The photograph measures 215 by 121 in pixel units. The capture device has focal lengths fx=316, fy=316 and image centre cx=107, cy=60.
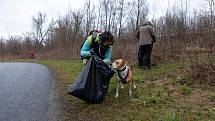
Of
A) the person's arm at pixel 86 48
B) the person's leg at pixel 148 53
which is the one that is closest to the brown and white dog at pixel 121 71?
the person's arm at pixel 86 48

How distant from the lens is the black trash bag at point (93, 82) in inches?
239

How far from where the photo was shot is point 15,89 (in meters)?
8.92

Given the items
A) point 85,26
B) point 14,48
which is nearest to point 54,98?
point 85,26

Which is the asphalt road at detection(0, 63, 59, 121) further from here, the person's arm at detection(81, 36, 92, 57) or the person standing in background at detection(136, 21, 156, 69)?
the person standing in background at detection(136, 21, 156, 69)

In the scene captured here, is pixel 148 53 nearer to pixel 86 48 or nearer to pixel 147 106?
pixel 86 48

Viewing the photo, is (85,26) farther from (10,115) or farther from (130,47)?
(10,115)

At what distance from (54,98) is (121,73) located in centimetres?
173

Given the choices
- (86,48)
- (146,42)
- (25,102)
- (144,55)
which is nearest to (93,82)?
(86,48)

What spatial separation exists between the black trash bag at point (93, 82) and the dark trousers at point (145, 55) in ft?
18.0

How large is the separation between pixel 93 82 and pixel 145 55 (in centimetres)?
608

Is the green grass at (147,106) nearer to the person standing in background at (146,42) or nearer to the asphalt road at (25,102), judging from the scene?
the asphalt road at (25,102)

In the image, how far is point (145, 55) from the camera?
12031 millimetres

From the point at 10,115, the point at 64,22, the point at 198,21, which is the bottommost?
the point at 10,115

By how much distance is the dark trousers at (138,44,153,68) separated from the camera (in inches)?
469
